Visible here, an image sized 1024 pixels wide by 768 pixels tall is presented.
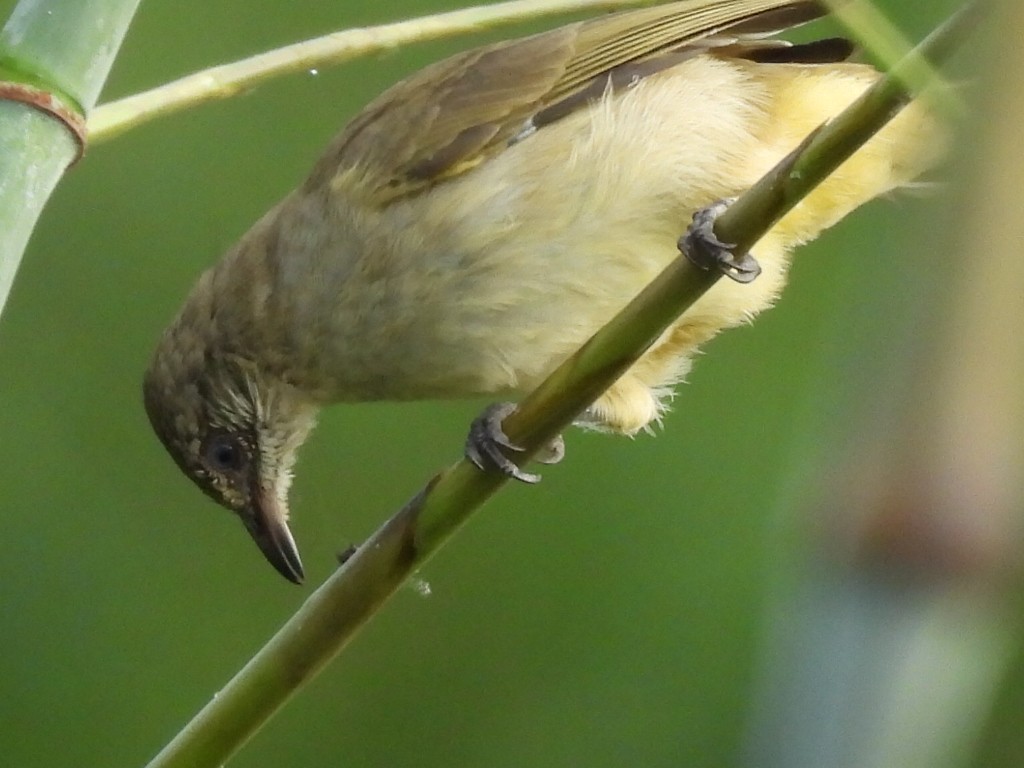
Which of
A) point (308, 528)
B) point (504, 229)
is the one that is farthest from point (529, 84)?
point (308, 528)

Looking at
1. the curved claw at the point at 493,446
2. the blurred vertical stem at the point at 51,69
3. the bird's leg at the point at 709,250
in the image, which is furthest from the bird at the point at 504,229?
the blurred vertical stem at the point at 51,69

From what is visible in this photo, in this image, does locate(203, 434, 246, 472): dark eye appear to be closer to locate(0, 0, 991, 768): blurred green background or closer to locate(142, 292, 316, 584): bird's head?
locate(142, 292, 316, 584): bird's head

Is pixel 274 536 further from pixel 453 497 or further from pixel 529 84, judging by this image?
pixel 453 497

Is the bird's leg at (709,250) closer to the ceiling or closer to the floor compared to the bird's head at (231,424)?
closer to the ceiling

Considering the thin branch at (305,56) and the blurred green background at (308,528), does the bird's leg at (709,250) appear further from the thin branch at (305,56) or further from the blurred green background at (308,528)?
the blurred green background at (308,528)

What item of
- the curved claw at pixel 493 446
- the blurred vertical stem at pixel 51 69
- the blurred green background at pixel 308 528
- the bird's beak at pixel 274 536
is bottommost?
the blurred green background at pixel 308 528

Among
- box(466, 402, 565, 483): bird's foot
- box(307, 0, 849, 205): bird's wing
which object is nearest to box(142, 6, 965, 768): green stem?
box(466, 402, 565, 483): bird's foot

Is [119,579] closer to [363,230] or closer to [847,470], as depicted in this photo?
[363,230]
